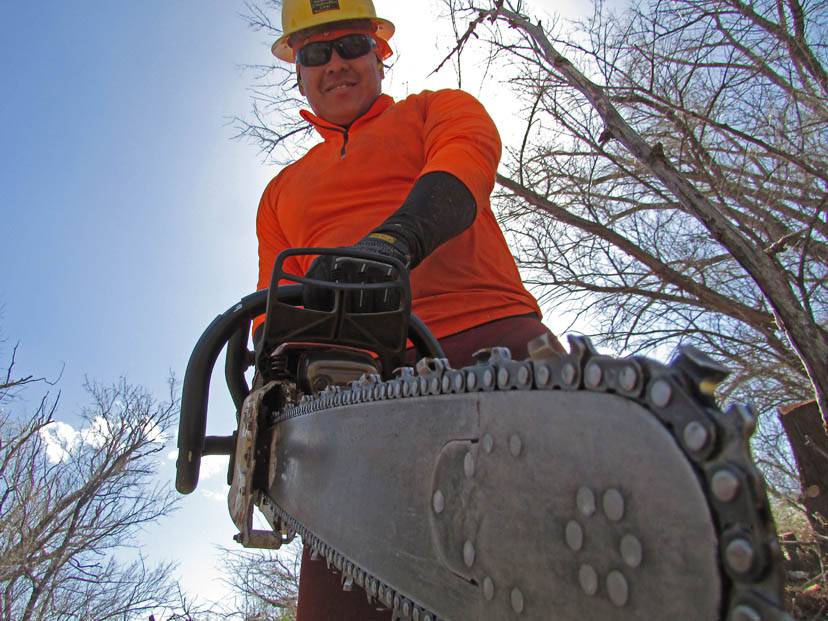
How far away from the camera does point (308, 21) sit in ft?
7.39

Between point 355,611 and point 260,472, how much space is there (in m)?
0.44

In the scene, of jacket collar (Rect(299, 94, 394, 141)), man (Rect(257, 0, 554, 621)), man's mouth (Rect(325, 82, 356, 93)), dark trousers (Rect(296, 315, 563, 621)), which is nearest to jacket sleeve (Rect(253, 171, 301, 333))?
man (Rect(257, 0, 554, 621))

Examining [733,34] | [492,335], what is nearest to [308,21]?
[492,335]

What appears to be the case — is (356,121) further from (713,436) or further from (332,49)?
(713,436)

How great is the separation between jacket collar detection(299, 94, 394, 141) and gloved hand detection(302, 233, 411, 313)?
38.8 inches

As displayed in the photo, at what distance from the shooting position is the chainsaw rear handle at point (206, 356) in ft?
4.88

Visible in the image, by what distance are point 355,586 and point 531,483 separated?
1.11 meters

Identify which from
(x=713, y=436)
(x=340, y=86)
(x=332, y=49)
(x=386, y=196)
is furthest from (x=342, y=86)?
→ (x=713, y=436)

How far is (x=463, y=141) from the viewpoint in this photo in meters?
1.78

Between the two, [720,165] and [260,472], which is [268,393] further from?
[720,165]

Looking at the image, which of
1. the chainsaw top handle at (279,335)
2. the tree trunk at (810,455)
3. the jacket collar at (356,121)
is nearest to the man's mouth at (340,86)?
the jacket collar at (356,121)

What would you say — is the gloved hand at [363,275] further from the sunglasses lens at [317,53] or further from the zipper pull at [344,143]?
the sunglasses lens at [317,53]

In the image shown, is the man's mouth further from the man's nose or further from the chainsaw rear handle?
the chainsaw rear handle

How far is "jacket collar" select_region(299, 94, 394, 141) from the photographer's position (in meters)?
2.26
